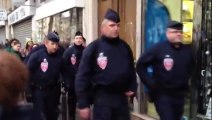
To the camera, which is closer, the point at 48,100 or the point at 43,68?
the point at 43,68

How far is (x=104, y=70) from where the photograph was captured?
5273 millimetres

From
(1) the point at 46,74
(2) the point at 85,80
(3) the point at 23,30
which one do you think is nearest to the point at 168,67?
(2) the point at 85,80

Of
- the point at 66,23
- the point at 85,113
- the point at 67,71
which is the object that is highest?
the point at 66,23

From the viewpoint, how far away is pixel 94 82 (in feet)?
17.5

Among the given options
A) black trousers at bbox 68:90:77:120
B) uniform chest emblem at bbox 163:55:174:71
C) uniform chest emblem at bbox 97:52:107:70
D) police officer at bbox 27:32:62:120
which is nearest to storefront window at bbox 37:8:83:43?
black trousers at bbox 68:90:77:120

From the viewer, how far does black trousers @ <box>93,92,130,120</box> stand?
5242mm

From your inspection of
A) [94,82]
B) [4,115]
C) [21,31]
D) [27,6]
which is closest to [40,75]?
[94,82]

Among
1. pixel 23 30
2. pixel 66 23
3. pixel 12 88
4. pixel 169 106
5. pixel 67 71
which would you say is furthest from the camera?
pixel 23 30

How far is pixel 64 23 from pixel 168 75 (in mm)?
10418

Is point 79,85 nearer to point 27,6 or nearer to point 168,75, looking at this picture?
point 168,75

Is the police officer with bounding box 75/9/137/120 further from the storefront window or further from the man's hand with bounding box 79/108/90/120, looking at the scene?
the storefront window

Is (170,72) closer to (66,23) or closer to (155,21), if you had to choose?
(155,21)

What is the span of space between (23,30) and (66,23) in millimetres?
11755

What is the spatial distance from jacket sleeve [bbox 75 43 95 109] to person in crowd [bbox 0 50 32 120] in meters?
2.55
